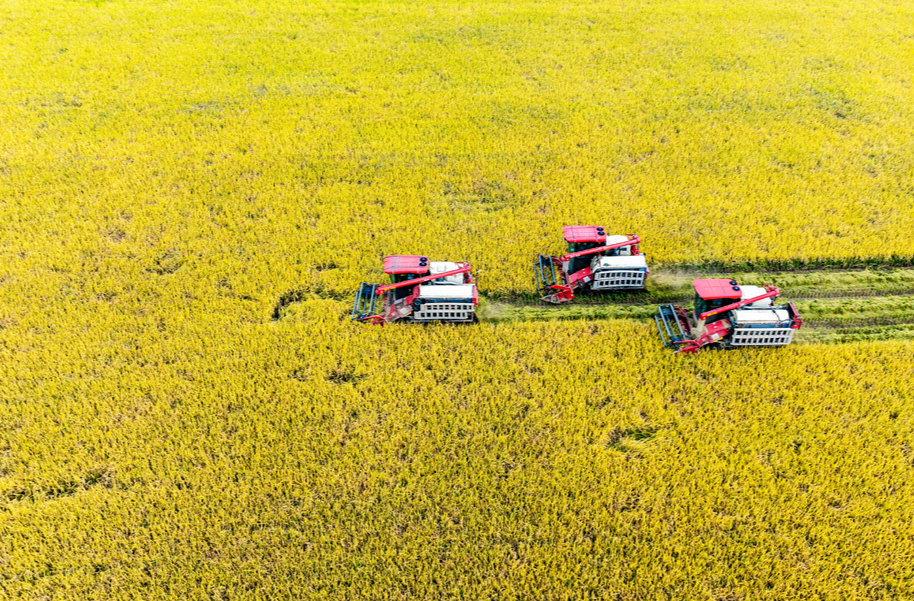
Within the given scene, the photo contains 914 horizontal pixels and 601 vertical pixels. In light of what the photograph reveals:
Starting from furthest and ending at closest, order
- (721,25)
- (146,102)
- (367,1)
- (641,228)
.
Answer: (367,1)
(721,25)
(146,102)
(641,228)

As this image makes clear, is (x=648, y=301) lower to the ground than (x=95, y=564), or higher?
higher

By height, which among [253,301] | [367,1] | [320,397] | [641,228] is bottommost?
[320,397]

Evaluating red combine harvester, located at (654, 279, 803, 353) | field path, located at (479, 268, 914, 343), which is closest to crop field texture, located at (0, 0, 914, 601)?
field path, located at (479, 268, 914, 343)

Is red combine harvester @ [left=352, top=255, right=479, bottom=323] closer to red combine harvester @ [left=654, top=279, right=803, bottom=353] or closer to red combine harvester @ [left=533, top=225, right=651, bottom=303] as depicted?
red combine harvester @ [left=533, top=225, right=651, bottom=303]

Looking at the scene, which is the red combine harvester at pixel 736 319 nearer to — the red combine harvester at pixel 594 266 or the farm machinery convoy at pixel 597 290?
the farm machinery convoy at pixel 597 290

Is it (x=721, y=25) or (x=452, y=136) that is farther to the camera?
(x=721, y=25)

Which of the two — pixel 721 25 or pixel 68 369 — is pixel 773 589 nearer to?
pixel 68 369

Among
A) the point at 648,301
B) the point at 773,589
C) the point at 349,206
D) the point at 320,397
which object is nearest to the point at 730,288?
the point at 648,301

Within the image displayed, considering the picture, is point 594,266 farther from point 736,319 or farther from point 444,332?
point 444,332
